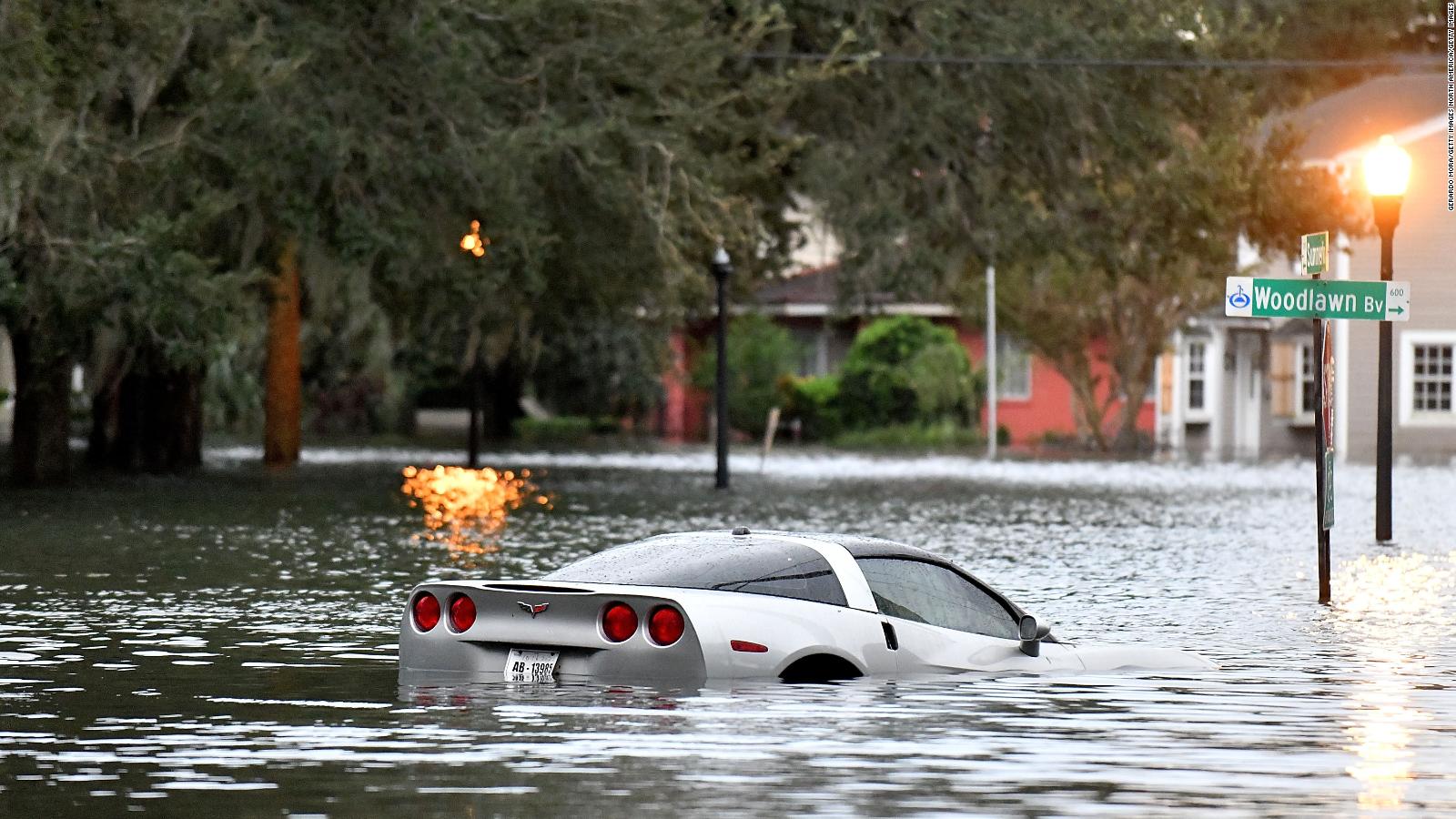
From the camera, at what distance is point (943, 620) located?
44.5 feet

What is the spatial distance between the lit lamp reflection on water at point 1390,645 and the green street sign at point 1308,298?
7.14 feet

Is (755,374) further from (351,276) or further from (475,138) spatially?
(475,138)

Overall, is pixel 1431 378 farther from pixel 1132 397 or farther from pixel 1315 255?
→ pixel 1315 255

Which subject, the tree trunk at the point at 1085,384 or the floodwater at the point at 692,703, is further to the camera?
the tree trunk at the point at 1085,384

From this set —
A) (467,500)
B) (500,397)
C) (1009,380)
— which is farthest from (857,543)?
(500,397)

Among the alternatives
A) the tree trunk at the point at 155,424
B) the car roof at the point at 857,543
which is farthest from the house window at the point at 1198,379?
the car roof at the point at 857,543

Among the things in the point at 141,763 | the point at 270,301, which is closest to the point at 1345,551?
the point at 141,763

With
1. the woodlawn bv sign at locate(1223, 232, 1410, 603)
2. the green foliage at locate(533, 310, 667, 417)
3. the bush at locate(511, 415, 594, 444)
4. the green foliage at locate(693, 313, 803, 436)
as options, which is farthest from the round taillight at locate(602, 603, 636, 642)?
the green foliage at locate(533, 310, 667, 417)

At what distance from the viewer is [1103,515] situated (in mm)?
32375

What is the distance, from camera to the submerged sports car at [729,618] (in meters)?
12.2

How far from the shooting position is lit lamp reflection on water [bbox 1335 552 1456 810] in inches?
412

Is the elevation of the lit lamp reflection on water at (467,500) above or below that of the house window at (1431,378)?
below

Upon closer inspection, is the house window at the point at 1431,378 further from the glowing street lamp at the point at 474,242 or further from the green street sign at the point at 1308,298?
the green street sign at the point at 1308,298

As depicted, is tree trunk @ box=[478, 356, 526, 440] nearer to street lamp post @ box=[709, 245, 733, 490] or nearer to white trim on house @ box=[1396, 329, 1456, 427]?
white trim on house @ box=[1396, 329, 1456, 427]
